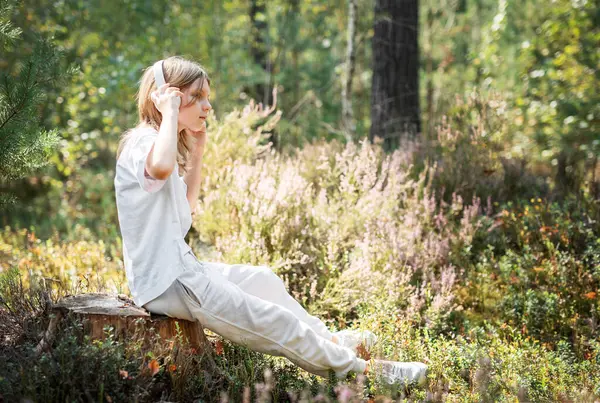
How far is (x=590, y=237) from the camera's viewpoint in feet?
14.1

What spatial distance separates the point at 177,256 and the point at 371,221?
2.05 meters

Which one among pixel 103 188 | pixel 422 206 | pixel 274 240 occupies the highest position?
pixel 103 188

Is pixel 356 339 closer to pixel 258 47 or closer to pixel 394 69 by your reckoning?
pixel 394 69

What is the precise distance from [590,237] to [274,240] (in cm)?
230

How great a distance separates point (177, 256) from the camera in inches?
103

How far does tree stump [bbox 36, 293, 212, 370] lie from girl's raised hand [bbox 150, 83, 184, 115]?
915 mm

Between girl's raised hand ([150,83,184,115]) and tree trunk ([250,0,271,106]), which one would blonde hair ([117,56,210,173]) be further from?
tree trunk ([250,0,271,106])

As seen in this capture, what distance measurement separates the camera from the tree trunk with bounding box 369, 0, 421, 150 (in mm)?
6324

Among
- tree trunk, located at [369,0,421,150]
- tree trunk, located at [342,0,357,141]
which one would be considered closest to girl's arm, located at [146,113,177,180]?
tree trunk, located at [342,0,357,141]

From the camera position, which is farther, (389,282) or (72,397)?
(389,282)

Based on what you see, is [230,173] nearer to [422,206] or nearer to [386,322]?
[422,206]

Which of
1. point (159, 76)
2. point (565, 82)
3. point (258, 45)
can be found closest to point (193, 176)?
point (159, 76)

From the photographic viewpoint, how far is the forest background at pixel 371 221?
2.81 m

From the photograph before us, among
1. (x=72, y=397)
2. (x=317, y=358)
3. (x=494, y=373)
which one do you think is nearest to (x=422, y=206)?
(x=494, y=373)
